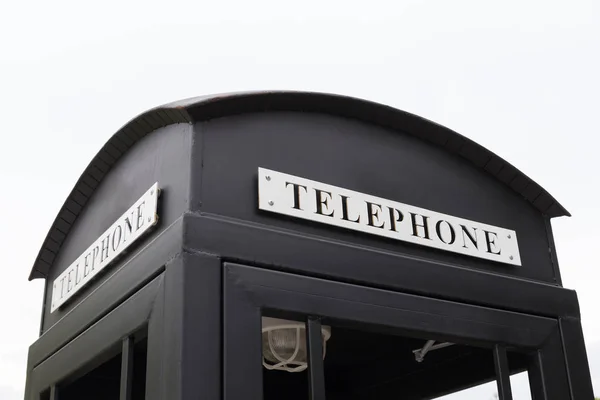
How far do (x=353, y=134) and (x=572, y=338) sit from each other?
1.26m

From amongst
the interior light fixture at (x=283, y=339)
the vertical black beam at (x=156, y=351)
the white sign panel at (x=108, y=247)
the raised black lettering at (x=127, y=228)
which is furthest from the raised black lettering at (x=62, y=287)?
the vertical black beam at (x=156, y=351)

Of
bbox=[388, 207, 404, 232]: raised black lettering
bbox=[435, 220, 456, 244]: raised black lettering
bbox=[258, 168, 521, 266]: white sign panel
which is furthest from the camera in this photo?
bbox=[435, 220, 456, 244]: raised black lettering

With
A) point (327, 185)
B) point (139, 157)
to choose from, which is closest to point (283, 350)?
point (327, 185)

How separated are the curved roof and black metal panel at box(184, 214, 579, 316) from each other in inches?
16.3

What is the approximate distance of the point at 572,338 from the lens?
329 cm

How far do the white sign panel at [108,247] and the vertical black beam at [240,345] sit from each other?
1.42 feet

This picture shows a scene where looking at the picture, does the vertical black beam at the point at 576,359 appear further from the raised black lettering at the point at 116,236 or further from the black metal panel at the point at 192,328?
the raised black lettering at the point at 116,236

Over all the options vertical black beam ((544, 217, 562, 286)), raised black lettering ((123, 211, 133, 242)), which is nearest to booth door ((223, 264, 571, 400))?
vertical black beam ((544, 217, 562, 286))

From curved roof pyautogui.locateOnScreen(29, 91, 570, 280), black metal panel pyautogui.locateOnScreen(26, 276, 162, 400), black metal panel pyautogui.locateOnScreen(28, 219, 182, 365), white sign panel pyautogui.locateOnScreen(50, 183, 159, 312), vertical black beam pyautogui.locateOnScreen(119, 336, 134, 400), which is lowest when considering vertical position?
vertical black beam pyautogui.locateOnScreen(119, 336, 134, 400)

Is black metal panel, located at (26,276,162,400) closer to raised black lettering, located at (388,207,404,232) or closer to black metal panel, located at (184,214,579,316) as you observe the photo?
black metal panel, located at (184,214,579,316)

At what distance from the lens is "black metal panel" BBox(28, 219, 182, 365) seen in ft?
8.33

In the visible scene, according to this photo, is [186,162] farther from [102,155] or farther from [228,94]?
[102,155]

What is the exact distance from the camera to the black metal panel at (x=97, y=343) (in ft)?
8.52

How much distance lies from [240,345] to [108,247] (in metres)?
0.88
